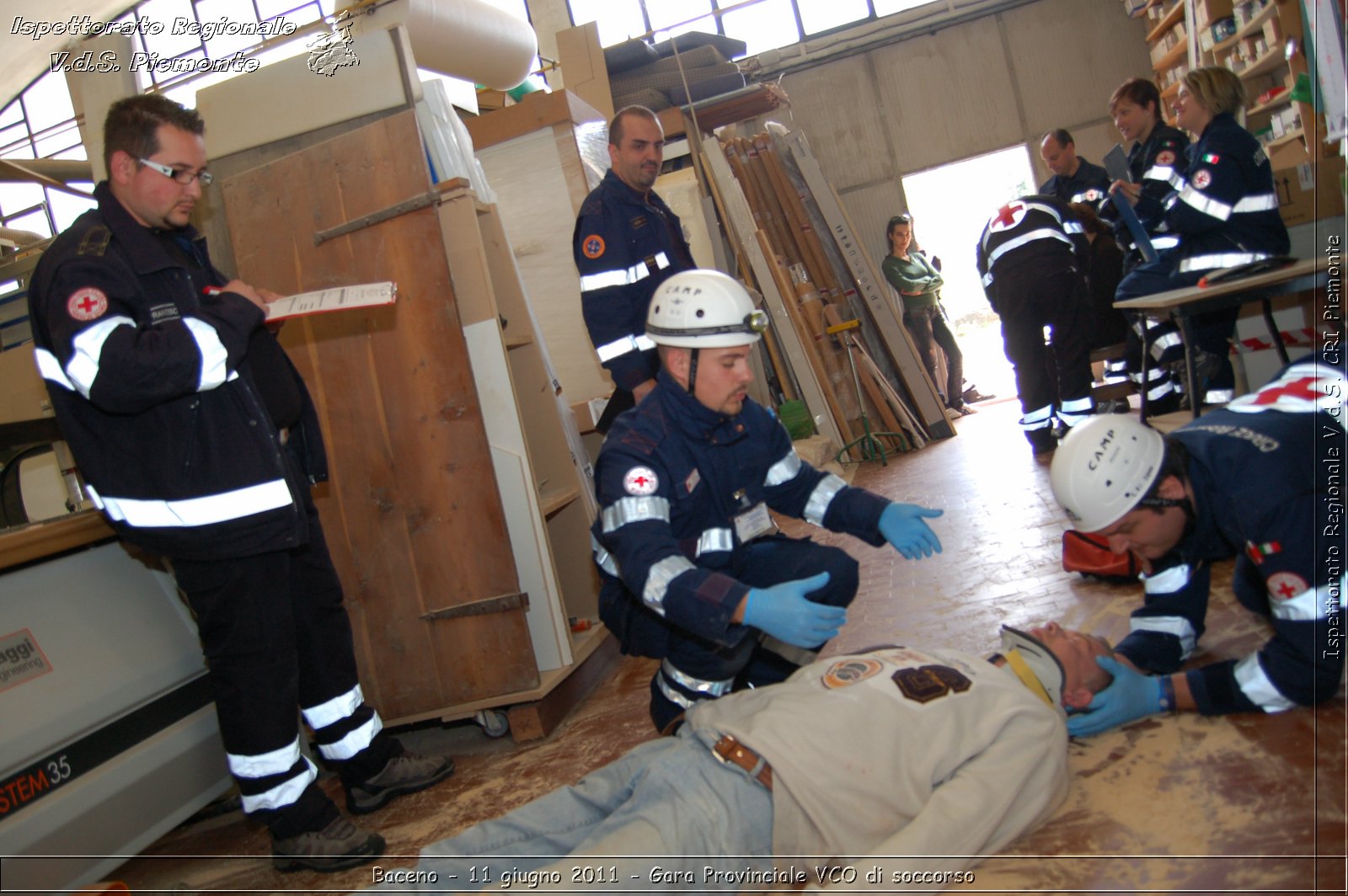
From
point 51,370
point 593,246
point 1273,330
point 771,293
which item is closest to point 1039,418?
point 1273,330

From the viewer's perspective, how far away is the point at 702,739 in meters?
2.11

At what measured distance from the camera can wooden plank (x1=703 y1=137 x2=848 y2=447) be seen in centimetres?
790

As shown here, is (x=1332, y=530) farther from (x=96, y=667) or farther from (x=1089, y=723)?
(x=96, y=667)

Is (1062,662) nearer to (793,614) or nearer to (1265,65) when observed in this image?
(793,614)

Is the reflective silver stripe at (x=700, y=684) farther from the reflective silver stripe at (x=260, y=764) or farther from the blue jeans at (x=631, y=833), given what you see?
the reflective silver stripe at (x=260, y=764)

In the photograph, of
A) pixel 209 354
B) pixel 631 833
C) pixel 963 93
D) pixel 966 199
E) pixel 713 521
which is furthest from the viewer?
pixel 966 199

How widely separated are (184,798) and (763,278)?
6107 millimetres

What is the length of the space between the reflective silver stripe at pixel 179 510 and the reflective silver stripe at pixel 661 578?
1180 millimetres

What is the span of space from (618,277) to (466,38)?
291 cm

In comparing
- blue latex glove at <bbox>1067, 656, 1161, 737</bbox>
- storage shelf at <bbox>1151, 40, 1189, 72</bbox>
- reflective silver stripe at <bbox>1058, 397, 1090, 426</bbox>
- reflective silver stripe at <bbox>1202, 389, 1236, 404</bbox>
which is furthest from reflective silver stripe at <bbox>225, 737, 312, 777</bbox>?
storage shelf at <bbox>1151, 40, 1189, 72</bbox>

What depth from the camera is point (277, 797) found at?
273cm

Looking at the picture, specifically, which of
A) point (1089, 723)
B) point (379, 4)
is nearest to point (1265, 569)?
point (1089, 723)

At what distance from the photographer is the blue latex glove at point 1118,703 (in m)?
2.27

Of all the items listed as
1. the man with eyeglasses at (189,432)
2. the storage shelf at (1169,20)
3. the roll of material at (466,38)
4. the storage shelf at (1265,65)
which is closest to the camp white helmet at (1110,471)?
the man with eyeglasses at (189,432)
